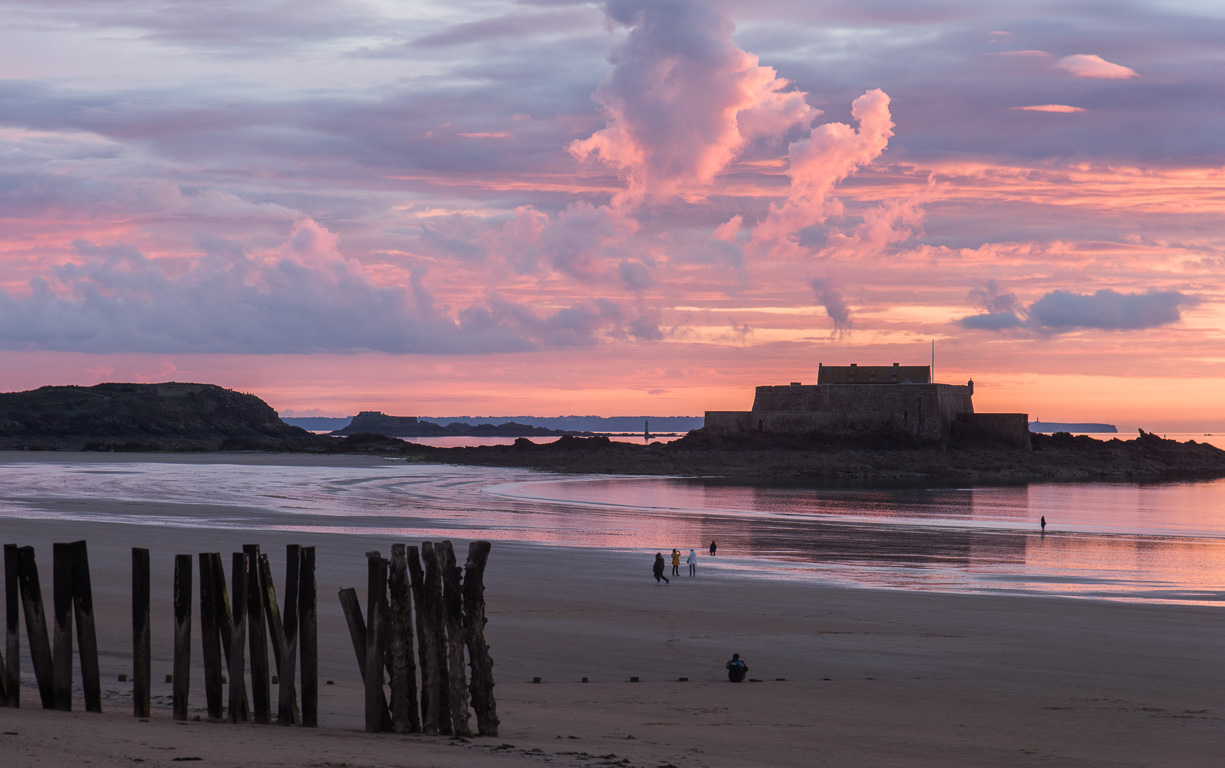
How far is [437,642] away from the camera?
9875 millimetres

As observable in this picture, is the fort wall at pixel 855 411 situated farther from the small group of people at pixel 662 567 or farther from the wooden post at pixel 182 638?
the wooden post at pixel 182 638

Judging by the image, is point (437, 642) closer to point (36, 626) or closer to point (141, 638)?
point (141, 638)

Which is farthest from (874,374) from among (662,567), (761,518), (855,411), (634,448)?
(662,567)

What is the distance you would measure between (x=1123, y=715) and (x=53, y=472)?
6591 centimetres

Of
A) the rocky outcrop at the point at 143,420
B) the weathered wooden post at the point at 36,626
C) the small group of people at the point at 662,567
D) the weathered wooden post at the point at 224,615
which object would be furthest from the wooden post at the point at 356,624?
the rocky outcrop at the point at 143,420

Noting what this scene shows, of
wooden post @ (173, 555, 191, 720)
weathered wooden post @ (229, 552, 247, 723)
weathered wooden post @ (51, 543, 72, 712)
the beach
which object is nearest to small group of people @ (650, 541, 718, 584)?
the beach

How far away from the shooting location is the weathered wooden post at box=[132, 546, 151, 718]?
9891mm

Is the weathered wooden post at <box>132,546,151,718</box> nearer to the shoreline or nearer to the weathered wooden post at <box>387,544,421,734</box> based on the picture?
the shoreline

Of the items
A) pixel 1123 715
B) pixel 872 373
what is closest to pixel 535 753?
pixel 1123 715

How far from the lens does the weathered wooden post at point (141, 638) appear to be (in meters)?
9.89

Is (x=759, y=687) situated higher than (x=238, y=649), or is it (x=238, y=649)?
(x=238, y=649)

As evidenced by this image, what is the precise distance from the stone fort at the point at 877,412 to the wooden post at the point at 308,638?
8664 centimetres

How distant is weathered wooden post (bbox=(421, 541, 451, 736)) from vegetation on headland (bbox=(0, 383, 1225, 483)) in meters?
65.9

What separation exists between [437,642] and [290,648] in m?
1.47
